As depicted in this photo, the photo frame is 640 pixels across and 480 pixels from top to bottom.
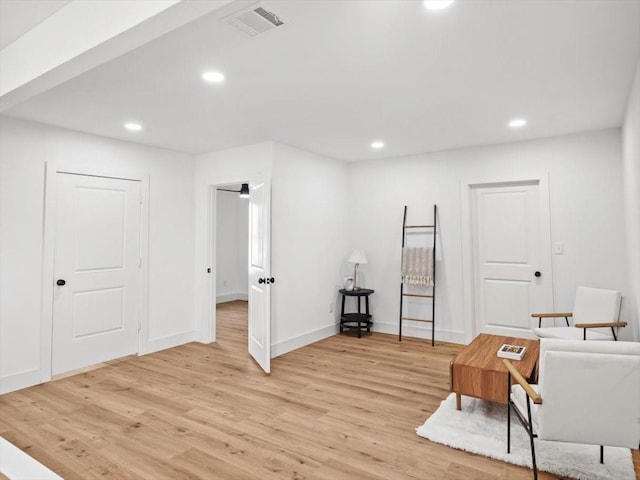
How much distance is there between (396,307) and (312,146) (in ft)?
8.36

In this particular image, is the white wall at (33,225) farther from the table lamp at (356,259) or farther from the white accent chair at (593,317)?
the white accent chair at (593,317)

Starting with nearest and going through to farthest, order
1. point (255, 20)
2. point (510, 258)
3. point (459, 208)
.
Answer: point (255, 20) < point (510, 258) < point (459, 208)

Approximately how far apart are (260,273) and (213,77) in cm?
212

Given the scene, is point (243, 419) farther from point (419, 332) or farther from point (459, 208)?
point (459, 208)

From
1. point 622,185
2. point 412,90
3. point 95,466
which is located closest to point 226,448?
point 95,466

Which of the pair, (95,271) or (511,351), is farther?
(95,271)

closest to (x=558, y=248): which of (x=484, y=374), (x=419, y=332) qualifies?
(x=419, y=332)

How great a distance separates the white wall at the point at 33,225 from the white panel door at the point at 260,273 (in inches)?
48.3

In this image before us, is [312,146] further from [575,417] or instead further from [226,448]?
[575,417]

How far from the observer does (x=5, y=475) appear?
221cm

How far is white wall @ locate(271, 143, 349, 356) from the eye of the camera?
459cm

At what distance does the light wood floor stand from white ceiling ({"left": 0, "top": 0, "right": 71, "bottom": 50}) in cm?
255

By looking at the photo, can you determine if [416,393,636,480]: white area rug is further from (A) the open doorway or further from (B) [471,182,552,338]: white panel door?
(A) the open doorway

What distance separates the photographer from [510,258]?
475cm
